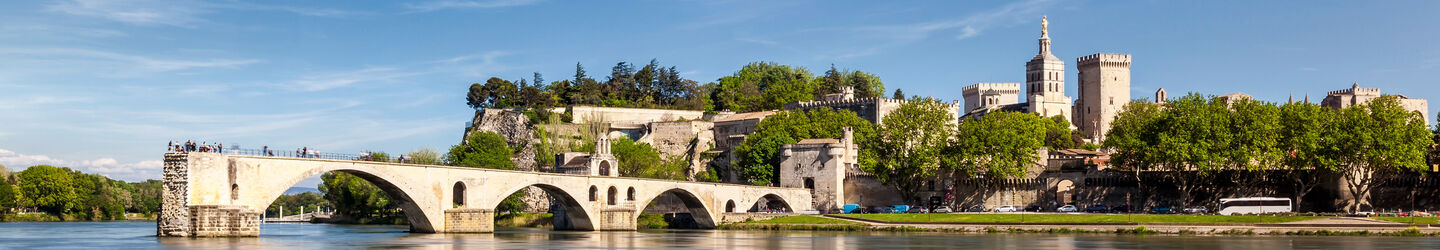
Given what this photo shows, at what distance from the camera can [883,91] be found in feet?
506

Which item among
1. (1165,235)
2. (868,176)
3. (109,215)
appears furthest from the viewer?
(109,215)

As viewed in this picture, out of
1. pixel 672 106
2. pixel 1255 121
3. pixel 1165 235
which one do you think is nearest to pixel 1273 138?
pixel 1255 121

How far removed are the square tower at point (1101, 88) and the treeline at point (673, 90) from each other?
21058 mm

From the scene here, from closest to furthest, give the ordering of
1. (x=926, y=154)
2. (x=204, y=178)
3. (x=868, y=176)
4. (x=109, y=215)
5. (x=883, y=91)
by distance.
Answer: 1. (x=204, y=178)
2. (x=926, y=154)
3. (x=868, y=176)
4. (x=109, y=215)
5. (x=883, y=91)

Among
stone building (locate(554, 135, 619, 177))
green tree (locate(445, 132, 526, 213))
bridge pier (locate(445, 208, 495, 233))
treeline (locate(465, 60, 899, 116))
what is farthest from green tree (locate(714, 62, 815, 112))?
bridge pier (locate(445, 208, 495, 233))

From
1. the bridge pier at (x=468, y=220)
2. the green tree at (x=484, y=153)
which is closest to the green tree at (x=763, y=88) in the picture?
the green tree at (x=484, y=153)

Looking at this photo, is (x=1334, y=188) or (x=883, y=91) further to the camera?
(x=883, y=91)

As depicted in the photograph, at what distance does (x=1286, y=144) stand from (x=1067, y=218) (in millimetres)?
14339

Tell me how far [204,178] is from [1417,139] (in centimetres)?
6073

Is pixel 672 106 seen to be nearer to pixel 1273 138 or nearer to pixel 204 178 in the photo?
pixel 1273 138

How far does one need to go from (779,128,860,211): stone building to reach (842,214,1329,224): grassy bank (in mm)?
12336

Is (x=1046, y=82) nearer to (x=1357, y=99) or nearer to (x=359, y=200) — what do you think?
(x=1357, y=99)

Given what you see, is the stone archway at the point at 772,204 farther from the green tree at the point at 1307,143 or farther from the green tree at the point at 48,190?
the green tree at the point at 48,190

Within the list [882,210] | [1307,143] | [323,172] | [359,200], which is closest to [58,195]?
[359,200]
